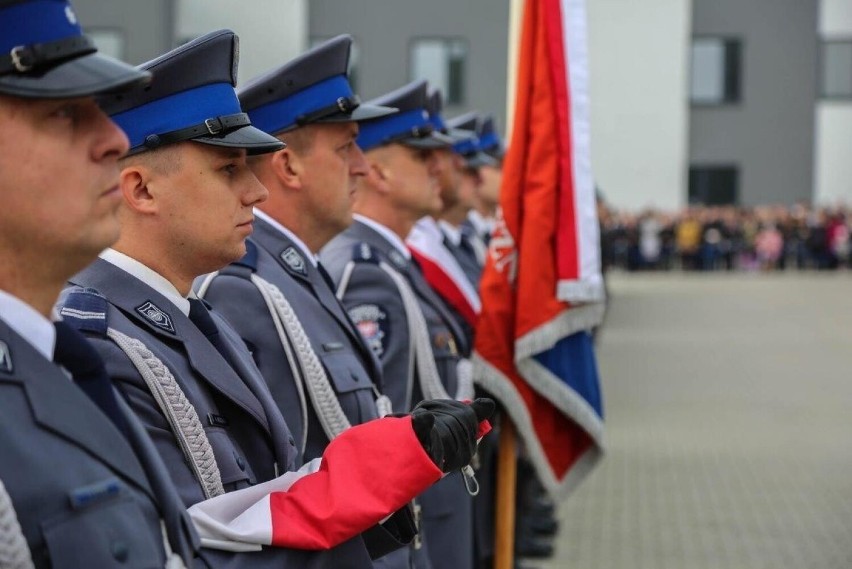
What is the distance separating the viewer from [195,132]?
2613 millimetres

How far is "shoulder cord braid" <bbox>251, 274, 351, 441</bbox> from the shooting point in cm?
322

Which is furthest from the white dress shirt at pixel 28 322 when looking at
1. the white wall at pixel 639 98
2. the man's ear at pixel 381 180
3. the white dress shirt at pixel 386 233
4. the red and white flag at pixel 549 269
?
the white wall at pixel 639 98

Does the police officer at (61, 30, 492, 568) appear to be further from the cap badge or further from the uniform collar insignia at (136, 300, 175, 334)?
the cap badge

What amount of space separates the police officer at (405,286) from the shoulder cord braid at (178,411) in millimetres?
1701

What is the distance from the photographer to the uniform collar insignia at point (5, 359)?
1704 millimetres

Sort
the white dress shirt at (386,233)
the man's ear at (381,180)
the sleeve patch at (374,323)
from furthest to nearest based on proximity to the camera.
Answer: the man's ear at (381,180) < the white dress shirt at (386,233) < the sleeve patch at (374,323)

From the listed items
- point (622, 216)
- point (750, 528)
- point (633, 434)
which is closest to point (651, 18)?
point (622, 216)

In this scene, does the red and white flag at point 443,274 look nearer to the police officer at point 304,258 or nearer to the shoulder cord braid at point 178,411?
the police officer at point 304,258

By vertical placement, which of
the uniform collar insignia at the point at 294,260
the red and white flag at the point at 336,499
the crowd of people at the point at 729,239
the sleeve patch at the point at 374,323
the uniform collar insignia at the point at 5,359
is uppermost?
the uniform collar insignia at the point at 5,359

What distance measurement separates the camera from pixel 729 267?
35.1m

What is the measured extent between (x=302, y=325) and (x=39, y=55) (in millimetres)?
1681

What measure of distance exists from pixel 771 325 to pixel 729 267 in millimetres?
14927

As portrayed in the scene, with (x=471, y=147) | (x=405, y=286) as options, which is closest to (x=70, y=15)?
(x=405, y=286)

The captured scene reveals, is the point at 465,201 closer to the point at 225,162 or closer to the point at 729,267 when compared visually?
the point at 225,162
